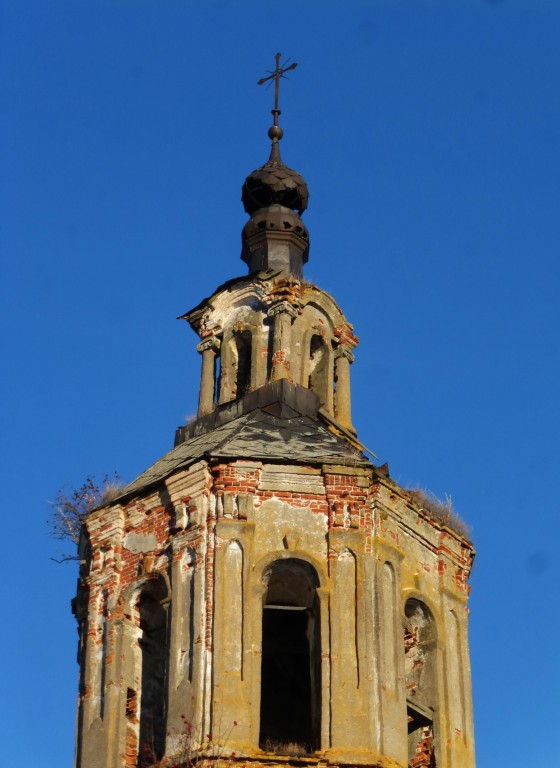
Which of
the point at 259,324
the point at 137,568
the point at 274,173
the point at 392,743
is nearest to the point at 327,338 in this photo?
the point at 259,324

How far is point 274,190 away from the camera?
31.8 m

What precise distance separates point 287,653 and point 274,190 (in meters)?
7.64

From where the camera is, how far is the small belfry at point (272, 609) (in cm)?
2405

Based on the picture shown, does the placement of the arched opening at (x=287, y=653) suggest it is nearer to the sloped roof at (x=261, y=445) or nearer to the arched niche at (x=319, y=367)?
the sloped roof at (x=261, y=445)

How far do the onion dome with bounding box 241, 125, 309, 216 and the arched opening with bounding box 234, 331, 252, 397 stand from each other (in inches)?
114

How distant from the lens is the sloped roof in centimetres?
2583

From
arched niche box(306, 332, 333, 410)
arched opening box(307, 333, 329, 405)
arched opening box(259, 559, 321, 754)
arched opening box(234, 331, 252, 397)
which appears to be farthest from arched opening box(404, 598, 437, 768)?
arched opening box(234, 331, 252, 397)

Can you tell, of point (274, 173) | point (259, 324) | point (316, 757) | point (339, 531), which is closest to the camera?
point (316, 757)

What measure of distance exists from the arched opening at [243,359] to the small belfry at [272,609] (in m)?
1.18

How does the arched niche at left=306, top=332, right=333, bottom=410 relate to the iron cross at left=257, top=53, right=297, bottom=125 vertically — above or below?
below

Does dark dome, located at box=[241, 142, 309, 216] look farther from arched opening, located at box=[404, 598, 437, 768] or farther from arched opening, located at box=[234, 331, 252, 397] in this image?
arched opening, located at box=[404, 598, 437, 768]

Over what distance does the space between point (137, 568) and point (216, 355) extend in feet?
15.9

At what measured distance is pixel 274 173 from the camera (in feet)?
105

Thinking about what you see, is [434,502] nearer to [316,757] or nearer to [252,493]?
[252,493]
